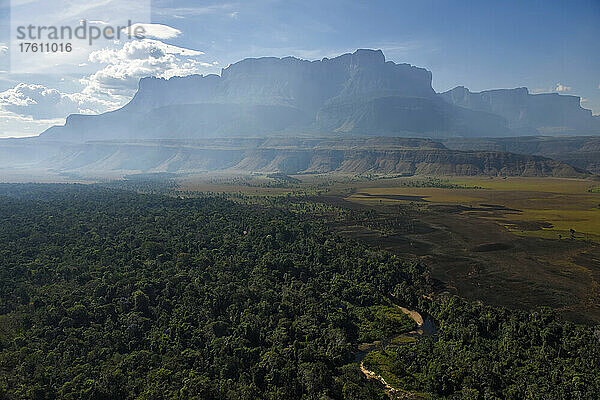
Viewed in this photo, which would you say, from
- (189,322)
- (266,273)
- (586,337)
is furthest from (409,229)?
(189,322)

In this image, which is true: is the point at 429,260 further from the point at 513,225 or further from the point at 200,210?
the point at 200,210

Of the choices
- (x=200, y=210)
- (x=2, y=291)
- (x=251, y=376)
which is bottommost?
(x=251, y=376)

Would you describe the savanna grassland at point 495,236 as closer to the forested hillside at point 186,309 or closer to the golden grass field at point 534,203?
the golden grass field at point 534,203

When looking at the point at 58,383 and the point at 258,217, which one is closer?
the point at 58,383

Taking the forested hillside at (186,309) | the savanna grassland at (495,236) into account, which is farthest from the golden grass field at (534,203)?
the forested hillside at (186,309)

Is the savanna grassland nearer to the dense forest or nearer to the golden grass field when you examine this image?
the golden grass field

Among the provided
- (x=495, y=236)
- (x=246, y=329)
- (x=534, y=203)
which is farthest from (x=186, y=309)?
(x=534, y=203)

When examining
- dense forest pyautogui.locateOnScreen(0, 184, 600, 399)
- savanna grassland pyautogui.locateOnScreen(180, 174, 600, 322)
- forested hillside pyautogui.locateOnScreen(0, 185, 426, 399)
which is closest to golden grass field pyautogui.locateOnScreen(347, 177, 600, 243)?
savanna grassland pyautogui.locateOnScreen(180, 174, 600, 322)
